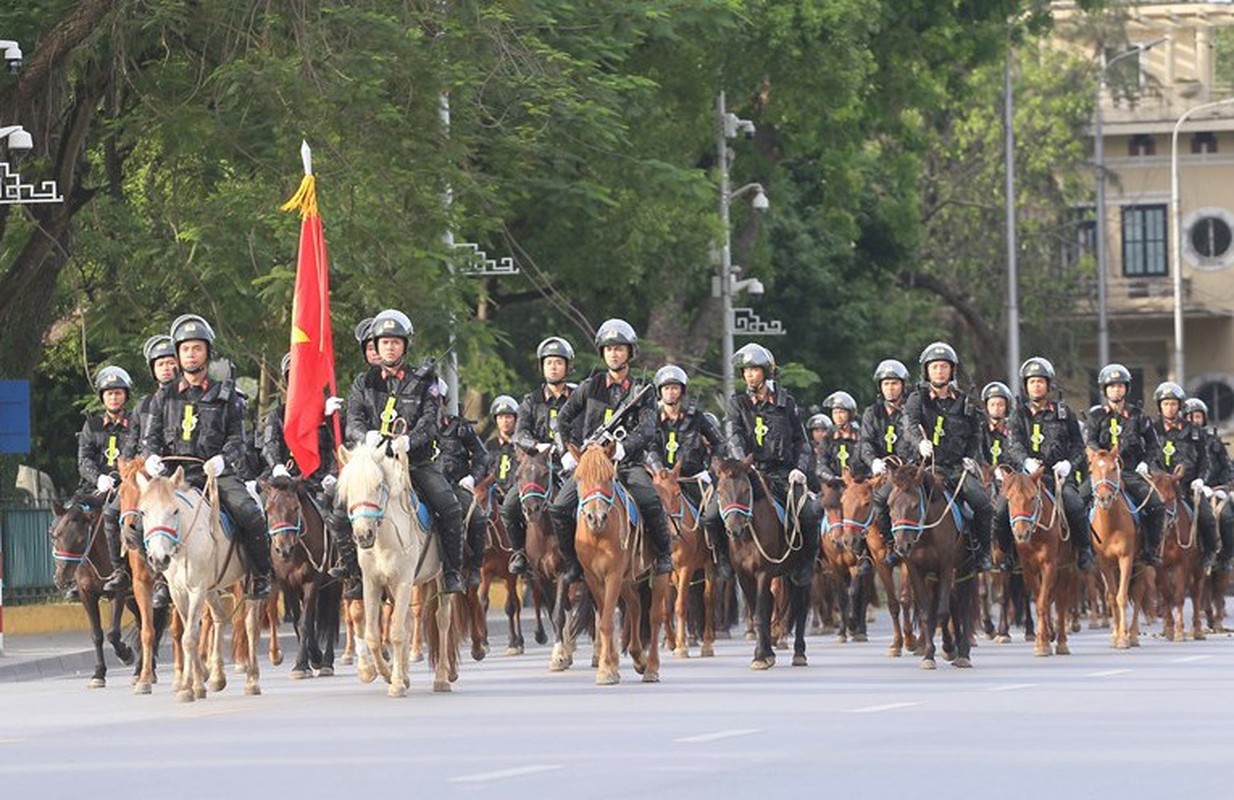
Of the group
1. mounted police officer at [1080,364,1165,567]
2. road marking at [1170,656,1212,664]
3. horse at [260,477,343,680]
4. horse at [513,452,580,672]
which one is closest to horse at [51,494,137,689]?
horse at [260,477,343,680]

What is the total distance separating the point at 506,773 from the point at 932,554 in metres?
10.5

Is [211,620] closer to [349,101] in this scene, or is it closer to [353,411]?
[353,411]

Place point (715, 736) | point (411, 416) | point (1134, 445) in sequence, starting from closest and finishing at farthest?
point (715, 736) < point (411, 416) < point (1134, 445)

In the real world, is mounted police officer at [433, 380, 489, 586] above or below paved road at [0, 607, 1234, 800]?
above

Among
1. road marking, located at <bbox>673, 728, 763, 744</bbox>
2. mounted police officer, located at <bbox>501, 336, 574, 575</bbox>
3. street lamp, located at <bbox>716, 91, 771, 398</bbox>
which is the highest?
street lamp, located at <bbox>716, 91, 771, 398</bbox>

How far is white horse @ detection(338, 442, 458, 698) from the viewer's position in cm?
2106

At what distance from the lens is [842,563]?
3128cm

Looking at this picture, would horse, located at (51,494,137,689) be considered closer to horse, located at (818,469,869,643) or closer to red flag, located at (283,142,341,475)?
red flag, located at (283,142,341,475)

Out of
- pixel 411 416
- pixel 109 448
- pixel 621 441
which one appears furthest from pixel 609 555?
pixel 109 448

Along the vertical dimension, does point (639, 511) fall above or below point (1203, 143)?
below

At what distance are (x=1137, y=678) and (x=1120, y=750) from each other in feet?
22.8

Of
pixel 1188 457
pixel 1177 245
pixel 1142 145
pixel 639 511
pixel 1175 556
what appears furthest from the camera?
pixel 1142 145

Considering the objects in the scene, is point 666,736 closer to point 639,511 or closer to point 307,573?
point 639,511

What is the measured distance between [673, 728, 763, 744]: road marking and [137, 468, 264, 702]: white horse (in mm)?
5021
